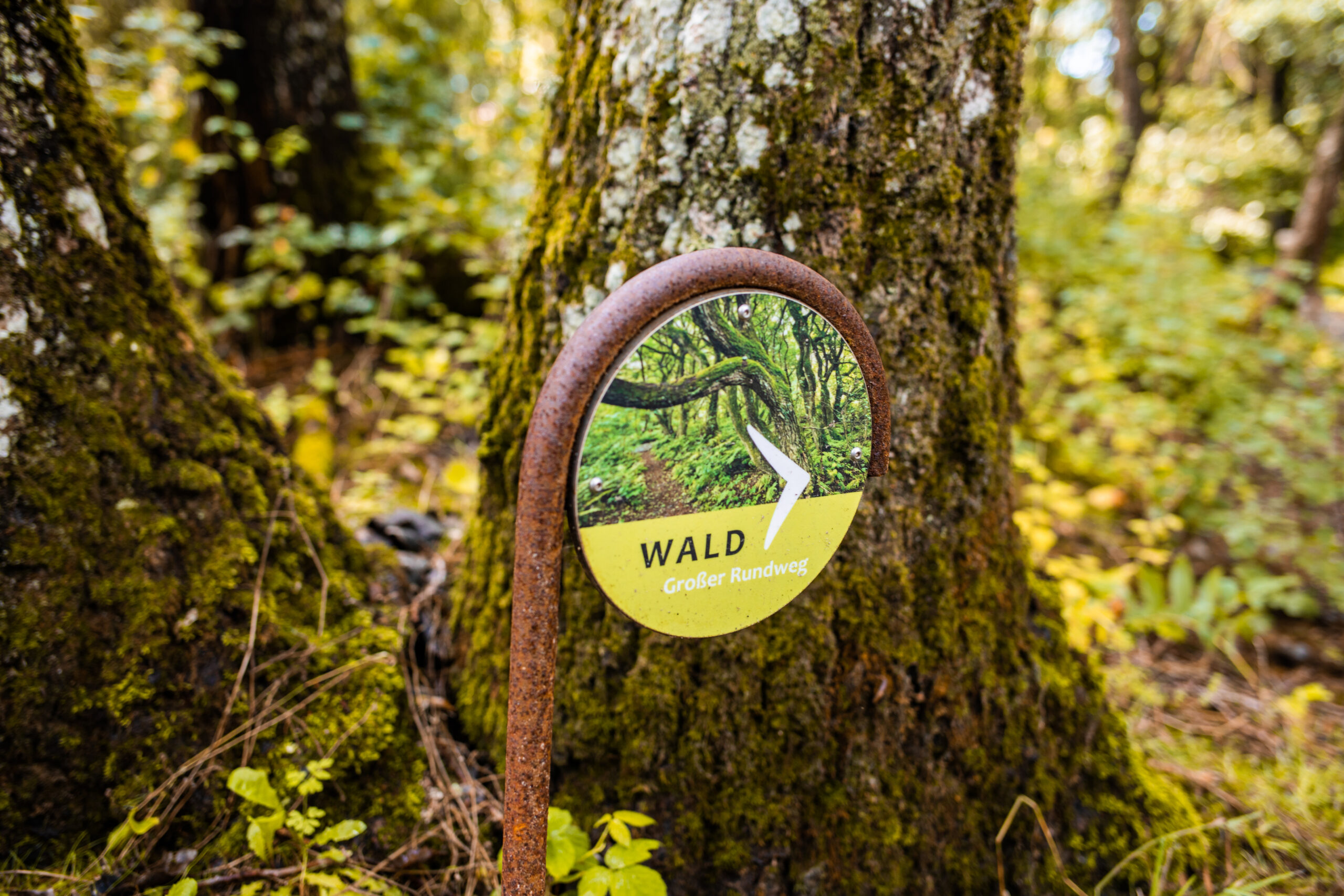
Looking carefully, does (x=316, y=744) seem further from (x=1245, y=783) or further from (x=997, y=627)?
(x=1245, y=783)

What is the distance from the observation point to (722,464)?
86cm

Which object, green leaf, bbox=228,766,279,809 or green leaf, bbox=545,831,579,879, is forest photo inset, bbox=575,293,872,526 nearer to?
green leaf, bbox=545,831,579,879

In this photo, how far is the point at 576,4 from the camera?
144cm

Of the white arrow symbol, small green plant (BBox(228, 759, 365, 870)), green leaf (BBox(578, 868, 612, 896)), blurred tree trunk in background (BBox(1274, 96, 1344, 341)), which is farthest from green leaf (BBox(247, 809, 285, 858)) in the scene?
blurred tree trunk in background (BBox(1274, 96, 1344, 341))

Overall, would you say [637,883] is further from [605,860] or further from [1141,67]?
[1141,67]

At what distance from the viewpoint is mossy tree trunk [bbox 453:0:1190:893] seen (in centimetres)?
117

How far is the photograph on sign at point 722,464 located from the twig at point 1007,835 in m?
0.99

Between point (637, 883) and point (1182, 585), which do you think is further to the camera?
point (1182, 585)

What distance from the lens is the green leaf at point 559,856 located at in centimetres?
107

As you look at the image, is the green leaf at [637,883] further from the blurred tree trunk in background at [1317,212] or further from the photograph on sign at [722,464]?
the blurred tree trunk in background at [1317,212]

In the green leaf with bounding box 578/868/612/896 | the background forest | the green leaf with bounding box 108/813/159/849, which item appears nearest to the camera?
the green leaf with bounding box 578/868/612/896

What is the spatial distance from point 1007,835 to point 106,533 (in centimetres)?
202

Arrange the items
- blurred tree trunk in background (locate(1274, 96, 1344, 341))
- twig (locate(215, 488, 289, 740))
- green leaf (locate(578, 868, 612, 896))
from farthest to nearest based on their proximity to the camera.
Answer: blurred tree trunk in background (locate(1274, 96, 1344, 341)) → twig (locate(215, 488, 289, 740)) → green leaf (locate(578, 868, 612, 896))

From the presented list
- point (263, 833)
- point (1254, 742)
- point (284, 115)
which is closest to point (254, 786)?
point (263, 833)
